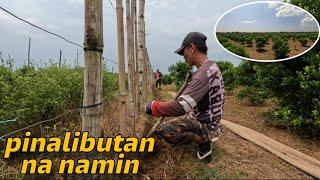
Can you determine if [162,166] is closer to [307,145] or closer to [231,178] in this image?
[231,178]

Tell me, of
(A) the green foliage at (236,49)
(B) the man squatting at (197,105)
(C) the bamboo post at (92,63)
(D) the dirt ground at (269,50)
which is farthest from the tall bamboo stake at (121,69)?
(D) the dirt ground at (269,50)

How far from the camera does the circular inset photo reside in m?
6.29

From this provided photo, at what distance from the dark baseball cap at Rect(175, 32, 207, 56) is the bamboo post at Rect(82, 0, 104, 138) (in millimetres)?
1140

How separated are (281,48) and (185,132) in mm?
3371

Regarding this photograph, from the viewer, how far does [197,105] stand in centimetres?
495

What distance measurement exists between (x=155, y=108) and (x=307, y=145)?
4912mm

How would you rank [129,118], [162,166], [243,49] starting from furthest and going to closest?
1. [243,49]
2. [129,118]
3. [162,166]

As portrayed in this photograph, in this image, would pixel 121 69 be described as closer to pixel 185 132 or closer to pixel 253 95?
pixel 185 132

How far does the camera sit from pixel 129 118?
20.3ft

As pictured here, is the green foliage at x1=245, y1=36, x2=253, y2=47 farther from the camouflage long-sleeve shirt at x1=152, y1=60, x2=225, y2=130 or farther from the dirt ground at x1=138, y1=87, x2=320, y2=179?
the camouflage long-sleeve shirt at x1=152, y1=60, x2=225, y2=130

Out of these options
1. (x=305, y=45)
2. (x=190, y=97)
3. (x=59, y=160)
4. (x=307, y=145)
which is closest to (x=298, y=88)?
(x=307, y=145)

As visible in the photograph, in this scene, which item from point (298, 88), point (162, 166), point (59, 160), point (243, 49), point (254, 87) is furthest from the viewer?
point (254, 87)

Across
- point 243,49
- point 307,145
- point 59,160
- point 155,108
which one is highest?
point 243,49

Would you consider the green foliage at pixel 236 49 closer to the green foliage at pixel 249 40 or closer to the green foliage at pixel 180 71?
the green foliage at pixel 249 40
